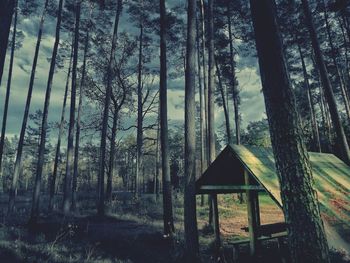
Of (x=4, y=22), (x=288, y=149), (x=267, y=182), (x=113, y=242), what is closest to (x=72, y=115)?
(x=113, y=242)

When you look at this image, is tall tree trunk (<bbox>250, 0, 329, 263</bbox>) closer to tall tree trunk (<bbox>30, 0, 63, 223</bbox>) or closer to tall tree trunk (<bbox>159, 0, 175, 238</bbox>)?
tall tree trunk (<bbox>159, 0, 175, 238</bbox>)

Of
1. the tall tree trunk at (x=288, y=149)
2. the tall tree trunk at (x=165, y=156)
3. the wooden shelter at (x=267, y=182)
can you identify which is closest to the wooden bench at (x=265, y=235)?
the wooden shelter at (x=267, y=182)

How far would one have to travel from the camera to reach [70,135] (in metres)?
18.0

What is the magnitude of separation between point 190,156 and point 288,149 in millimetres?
4448

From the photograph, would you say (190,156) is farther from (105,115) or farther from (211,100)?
(105,115)

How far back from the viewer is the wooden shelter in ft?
18.2

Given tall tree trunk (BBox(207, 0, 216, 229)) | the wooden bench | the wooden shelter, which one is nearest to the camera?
the wooden shelter

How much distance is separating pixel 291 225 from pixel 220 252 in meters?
4.81

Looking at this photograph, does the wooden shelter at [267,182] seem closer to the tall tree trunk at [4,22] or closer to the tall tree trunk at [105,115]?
the tall tree trunk at [4,22]

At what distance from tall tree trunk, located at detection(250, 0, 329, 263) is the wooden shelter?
146 centimetres

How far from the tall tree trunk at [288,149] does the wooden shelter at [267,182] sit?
4.80 ft

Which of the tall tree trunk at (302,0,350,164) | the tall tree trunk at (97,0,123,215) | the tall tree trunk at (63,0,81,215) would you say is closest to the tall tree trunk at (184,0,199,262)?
the tall tree trunk at (302,0,350,164)

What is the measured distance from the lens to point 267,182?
20.0ft

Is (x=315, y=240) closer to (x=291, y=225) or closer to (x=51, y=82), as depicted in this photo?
(x=291, y=225)
